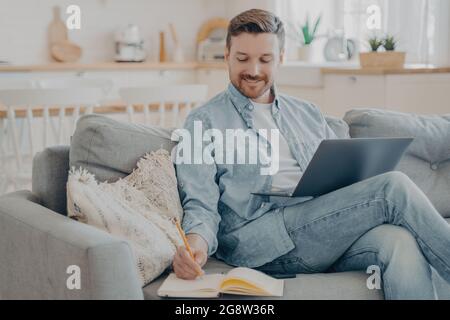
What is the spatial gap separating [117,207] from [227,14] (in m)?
4.45

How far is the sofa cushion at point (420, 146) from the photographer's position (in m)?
2.63

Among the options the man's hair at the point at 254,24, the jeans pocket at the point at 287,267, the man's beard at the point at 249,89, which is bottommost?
the jeans pocket at the point at 287,267

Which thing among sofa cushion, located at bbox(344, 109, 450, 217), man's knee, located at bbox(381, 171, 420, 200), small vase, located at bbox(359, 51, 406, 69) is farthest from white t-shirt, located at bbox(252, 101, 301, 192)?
small vase, located at bbox(359, 51, 406, 69)

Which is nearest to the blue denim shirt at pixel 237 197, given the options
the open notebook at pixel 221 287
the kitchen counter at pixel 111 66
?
the open notebook at pixel 221 287

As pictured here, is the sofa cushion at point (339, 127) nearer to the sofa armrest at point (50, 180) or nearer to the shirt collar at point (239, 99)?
the shirt collar at point (239, 99)

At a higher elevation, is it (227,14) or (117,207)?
(227,14)

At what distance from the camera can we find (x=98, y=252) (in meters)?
1.66

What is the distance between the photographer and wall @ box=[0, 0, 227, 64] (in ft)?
17.9

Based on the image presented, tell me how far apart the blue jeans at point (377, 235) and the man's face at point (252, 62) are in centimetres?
40

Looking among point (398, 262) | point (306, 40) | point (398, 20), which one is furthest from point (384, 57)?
point (398, 262)

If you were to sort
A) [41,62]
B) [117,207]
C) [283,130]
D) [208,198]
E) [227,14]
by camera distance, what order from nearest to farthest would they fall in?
[117,207] < [208,198] < [283,130] < [41,62] < [227,14]

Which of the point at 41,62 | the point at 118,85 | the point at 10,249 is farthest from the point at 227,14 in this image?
the point at 10,249
